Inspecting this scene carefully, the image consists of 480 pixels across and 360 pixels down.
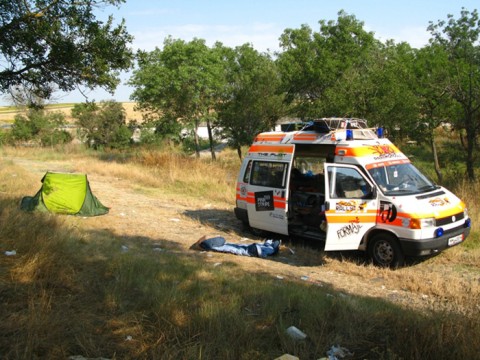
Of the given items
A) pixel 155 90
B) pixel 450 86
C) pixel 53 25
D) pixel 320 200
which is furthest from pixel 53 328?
pixel 155 90

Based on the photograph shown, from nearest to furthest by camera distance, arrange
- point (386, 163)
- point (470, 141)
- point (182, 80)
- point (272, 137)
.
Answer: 1. point (386, 163)
2. point (272, 137)
3. point (470, 141)
4. point (182, 80)

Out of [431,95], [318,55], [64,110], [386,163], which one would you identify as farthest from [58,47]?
[64,110]

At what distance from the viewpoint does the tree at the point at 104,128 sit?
37.3 m

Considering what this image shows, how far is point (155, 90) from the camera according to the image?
24.4 metres

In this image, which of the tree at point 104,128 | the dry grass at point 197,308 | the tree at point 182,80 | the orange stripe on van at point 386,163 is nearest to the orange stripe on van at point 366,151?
the orange stripe on van at point 386,163

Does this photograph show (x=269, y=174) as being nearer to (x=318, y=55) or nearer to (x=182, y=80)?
(x=182, y=80)

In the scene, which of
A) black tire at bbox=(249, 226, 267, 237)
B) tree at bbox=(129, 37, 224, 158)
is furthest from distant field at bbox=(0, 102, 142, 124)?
black tire at bbox=(249, 226, 267, 237)

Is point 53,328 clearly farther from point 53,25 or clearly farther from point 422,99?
point 422,99

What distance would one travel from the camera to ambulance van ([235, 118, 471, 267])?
23.9 ft

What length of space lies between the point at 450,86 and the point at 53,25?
1351 centimetres

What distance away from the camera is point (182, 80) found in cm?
2431

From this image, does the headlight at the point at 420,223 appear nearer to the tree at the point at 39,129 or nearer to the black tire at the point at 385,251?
the black tire at the point at 385,251

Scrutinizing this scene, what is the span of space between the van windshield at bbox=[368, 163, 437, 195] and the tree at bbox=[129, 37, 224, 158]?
17.4 m

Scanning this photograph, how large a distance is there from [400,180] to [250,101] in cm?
1863
